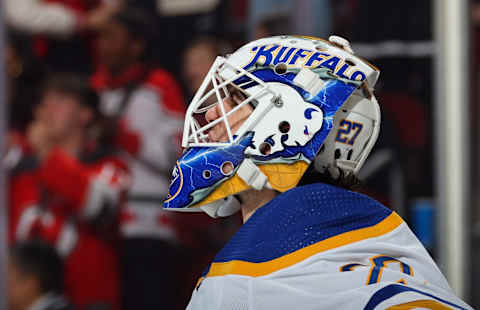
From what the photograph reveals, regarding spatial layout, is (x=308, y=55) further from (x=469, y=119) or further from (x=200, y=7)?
(x=469, y=119)

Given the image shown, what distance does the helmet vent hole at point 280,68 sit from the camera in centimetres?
195

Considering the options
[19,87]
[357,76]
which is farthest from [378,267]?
[19,87]

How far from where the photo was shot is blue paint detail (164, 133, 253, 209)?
6.34 ft

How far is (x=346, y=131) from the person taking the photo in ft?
6.44

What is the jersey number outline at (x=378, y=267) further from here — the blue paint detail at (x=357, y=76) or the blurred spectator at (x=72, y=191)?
the blurred spectator at (x=72, y=191)

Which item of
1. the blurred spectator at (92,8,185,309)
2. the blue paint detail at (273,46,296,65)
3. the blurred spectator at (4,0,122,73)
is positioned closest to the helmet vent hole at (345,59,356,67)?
the blue paint detail at (273,46,296,65)

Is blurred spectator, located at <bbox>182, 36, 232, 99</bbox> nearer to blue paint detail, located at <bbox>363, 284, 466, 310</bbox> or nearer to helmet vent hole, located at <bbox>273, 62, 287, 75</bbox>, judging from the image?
helmet vent hole, located at <bbox>273, 62, 287, 75</bbox>

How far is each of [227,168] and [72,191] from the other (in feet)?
9.17

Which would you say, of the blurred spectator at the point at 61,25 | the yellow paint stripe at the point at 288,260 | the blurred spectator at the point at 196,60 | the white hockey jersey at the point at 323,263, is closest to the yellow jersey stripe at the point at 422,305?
the white hockey jersey at the point at 323,263

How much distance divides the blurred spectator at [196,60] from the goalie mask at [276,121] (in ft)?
8.91

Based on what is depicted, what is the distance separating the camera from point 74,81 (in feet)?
15.0

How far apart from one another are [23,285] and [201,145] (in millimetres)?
2945

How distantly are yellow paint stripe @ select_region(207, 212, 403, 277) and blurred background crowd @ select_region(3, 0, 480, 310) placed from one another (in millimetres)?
2975

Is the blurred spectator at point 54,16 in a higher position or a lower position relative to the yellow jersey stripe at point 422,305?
higher
